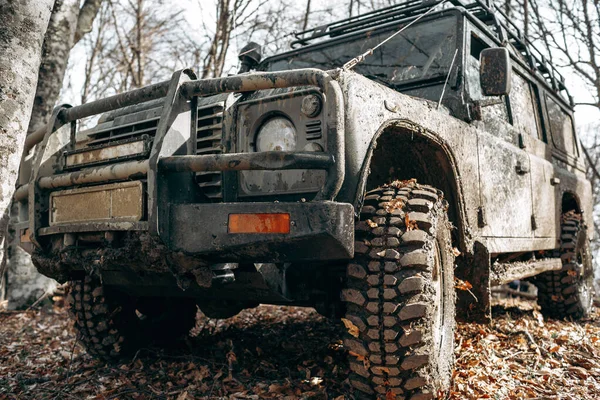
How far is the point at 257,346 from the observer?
4363mm

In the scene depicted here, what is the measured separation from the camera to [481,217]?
3.84 metres

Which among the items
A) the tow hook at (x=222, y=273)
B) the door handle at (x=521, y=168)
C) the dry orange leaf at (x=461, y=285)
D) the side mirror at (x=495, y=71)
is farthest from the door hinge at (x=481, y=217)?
the tow hook at (x=222, y=273)

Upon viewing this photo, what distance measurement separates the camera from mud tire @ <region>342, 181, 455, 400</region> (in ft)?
8.59

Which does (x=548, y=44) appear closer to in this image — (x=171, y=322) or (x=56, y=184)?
(x=171, y=322)

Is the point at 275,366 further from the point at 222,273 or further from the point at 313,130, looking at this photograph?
the point at 313,130

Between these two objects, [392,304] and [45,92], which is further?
[45,92]

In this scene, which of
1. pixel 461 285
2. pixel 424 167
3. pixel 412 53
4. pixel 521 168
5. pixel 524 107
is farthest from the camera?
pixel 524 107

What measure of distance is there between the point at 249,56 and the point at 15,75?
8.06 feet

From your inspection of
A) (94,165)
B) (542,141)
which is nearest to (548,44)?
(542,141)

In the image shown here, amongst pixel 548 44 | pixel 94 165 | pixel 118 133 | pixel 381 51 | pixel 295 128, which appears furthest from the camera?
pixel 548 44

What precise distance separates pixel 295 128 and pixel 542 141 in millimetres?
3625

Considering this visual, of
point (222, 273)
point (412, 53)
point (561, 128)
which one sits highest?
point (412, 53)

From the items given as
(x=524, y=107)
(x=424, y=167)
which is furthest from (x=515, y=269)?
(x=524, y=107)

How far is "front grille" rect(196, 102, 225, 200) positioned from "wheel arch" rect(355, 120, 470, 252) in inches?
36.8
